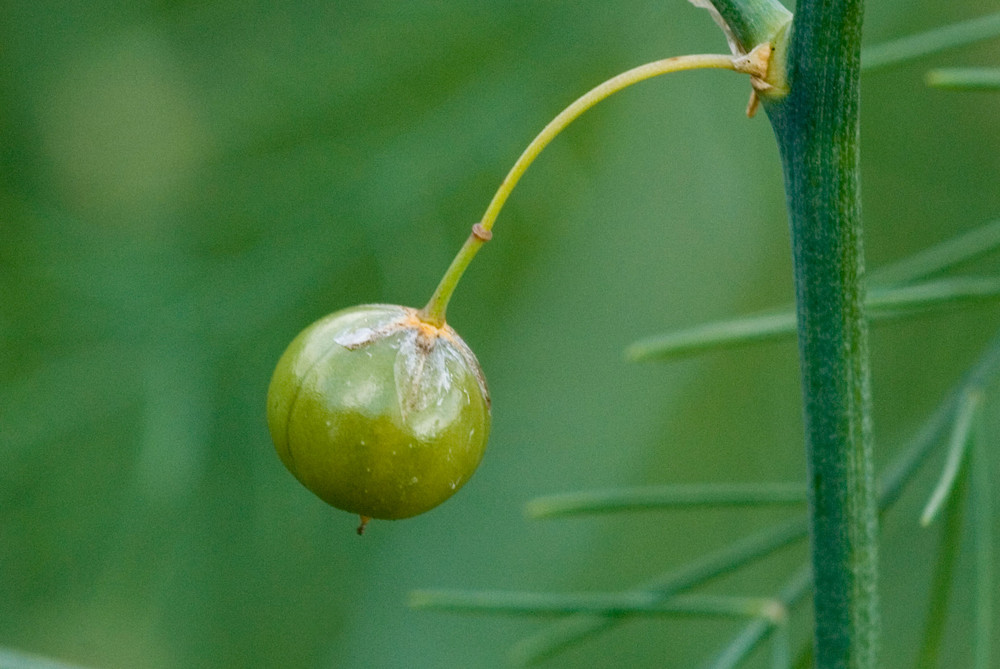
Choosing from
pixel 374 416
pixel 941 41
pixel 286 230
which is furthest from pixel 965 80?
pixel 286 230

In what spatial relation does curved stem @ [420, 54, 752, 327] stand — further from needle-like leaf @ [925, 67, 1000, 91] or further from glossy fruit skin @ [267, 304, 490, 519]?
needle-like leaf @ [925, 67, 1000, 91]

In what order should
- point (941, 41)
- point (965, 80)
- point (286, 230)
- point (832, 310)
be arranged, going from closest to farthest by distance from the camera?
point (832, 310)
point (965, 80)
point (941, 41)
point (286, 230)

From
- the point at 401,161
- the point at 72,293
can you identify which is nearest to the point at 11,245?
the point at 72,293

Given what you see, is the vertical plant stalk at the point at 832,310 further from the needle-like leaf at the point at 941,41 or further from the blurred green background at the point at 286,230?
the blurred green background at the point at 286,230

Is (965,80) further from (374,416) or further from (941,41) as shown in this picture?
(374,416)

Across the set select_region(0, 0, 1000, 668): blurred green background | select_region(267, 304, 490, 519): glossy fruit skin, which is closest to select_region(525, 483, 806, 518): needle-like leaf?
select_region(267, 304, 490, 519): glossy fruit skin

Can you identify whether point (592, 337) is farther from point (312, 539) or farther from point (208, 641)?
point (208, 641)
